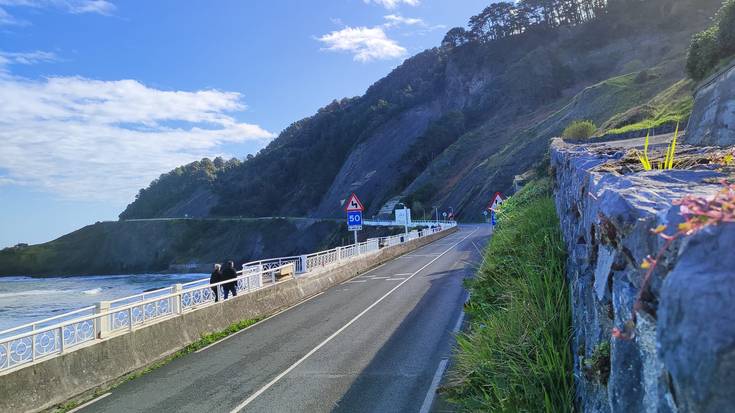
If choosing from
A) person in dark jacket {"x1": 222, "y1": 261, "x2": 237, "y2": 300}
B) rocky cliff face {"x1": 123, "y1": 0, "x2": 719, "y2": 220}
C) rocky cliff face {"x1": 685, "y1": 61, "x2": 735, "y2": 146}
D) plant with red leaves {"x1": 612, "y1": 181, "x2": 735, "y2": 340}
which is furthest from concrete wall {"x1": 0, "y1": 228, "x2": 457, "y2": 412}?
rocky cliff face {"x1": 123, "y1": 0, "x2": 719, "y2": 220}

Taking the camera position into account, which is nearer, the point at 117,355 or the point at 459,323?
the point at 117,355

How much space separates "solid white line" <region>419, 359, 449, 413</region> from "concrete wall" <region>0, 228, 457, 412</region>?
5.69m

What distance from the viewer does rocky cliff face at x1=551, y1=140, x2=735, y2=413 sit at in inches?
64.4

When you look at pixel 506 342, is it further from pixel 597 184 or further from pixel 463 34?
pixel 463 34

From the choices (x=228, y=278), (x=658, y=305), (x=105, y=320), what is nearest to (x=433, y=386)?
(x=105, y=320)

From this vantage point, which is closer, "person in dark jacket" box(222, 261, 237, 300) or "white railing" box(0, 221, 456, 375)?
"white railing" box(0, 221, 456, 375)

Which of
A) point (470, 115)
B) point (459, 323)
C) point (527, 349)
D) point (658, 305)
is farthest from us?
point (470, 115)

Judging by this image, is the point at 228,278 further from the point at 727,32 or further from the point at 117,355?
the point at 727,32

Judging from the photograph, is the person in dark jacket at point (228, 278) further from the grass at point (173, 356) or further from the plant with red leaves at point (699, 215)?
the plant with red leaves at point (699, 215)

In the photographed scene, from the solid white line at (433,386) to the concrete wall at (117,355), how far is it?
18.7 ft

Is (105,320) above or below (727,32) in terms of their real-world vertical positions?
below

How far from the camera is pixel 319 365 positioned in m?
9.81

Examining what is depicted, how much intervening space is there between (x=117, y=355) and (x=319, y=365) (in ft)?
12.4

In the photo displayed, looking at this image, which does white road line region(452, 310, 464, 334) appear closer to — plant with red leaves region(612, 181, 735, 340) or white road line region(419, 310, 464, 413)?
white road line region(419, 310, 464, 413)
